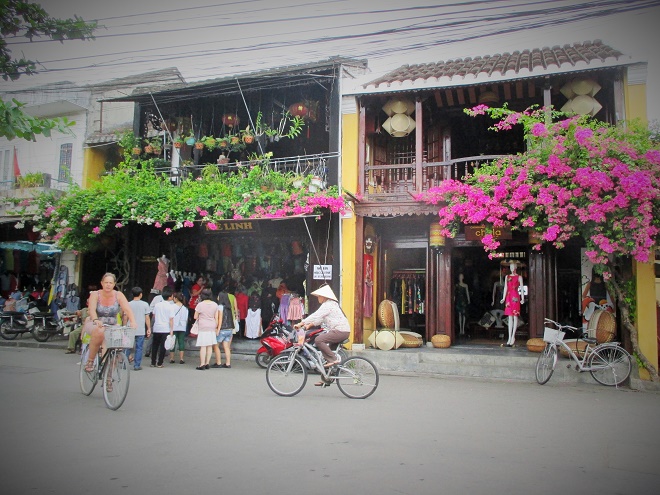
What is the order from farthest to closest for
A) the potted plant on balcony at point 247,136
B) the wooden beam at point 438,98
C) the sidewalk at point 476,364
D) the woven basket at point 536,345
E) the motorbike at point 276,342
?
the potted plant on balcony at point 247,136
the wooden beam at point 438,98
the woven basket at point 536,345
the motorbike at point 276,342
the sidewalk at point 476,364

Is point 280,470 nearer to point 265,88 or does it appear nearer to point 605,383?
point 605,383

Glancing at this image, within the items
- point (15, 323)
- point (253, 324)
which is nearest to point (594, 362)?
point (253, 324)

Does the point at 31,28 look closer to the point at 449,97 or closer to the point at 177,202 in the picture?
the point at 177,202

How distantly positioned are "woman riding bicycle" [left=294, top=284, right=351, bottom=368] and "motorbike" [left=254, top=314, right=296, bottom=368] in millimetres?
2897

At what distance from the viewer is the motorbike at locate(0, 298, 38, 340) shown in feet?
52.5

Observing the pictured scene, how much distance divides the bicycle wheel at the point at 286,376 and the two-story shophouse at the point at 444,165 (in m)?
4.41

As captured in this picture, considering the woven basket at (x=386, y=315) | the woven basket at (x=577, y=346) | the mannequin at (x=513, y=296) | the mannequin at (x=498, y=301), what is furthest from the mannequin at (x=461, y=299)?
the woven basket at (x=577, y=346)

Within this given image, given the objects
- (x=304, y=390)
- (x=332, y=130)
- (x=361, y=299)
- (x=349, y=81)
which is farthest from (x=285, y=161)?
(x=304, y=390)

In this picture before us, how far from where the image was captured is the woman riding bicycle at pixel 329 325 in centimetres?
845

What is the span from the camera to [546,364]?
10367 millimetres

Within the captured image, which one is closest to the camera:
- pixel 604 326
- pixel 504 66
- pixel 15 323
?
pixel 604 326

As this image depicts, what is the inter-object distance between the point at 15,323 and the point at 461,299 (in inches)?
518

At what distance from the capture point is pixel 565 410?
7863 mm

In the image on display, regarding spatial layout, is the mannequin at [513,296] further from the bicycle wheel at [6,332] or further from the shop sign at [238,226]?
the bicycle wheel at [6,332]
